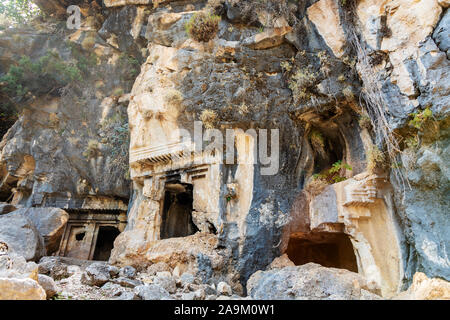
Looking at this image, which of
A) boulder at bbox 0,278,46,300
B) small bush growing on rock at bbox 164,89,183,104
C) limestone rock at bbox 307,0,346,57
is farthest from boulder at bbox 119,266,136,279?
limestone rock at bbox 307,0,346,57

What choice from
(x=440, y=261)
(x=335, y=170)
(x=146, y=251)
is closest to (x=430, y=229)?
(x=440, y=261)

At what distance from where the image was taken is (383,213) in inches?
270

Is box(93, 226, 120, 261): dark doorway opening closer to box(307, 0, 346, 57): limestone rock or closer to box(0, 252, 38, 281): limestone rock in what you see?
box(0, 252, 38, 281): limestone rock

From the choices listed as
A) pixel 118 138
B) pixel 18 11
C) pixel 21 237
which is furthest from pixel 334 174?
pixel 18 11

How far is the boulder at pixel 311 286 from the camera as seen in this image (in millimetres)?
4422

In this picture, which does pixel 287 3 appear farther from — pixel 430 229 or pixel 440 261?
pixel 440 261

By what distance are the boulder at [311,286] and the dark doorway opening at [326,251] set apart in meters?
3.66

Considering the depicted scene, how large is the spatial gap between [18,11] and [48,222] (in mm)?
11676

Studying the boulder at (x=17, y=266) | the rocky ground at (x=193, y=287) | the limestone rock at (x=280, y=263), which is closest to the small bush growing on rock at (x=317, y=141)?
the limestone rock at (x=280, y=263)

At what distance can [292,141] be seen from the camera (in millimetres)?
8430

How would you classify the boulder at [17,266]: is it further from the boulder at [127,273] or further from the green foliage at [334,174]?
the green foliage at [334,174]

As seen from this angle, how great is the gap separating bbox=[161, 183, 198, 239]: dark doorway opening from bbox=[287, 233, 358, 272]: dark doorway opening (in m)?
3.99
